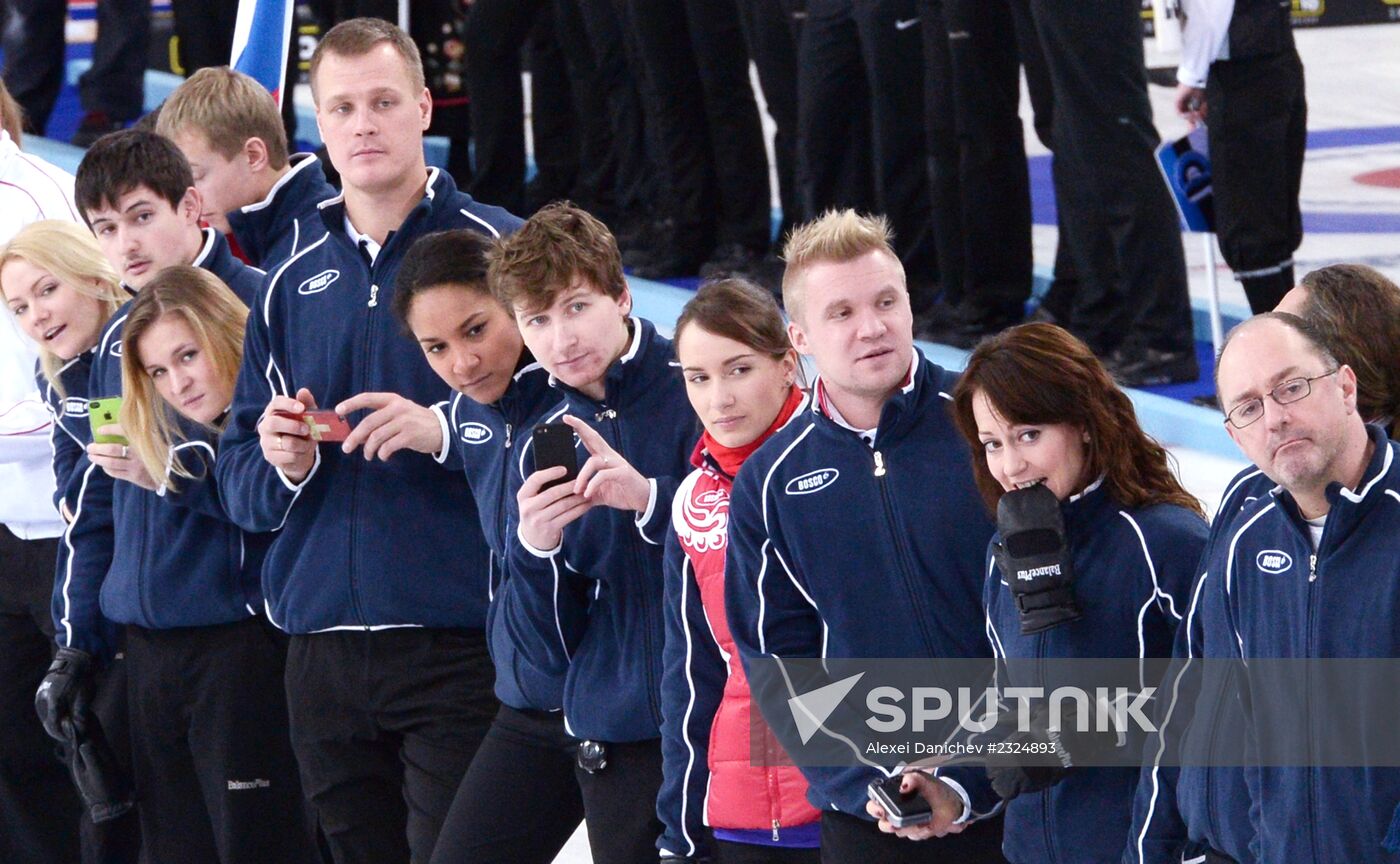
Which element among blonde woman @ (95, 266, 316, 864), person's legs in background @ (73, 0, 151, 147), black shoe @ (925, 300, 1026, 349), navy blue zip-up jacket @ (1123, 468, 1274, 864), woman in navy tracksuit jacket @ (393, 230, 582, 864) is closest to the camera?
navy blue zip-up jacket @ (1123, 468, 1274, 864)

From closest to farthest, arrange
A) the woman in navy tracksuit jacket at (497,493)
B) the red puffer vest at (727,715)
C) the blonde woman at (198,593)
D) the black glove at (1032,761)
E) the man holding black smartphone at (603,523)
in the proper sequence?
the black glove at (1032,761) < the red puffer vest at (727,715) < the man holding black smartphone at (603,523) < the woman in navy tracksuit jacket at (497,493) < the blonde woman at (198,593)

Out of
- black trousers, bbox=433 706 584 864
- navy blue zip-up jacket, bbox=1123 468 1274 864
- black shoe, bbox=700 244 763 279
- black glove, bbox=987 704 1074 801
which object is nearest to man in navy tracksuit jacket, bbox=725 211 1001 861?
black glove, bbox=987 704 1074 801

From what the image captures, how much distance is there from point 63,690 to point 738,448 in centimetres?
194

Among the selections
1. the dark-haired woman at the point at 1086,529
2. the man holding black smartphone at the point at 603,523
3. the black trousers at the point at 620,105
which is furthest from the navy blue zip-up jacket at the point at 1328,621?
the black trousers at the point at 620,105

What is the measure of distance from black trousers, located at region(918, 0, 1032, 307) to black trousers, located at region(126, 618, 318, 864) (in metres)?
2.86

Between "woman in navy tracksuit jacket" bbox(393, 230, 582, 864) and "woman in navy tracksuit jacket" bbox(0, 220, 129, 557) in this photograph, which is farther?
"woman in navy tracksuit jacket" bbox(0, 220, 129, 557)

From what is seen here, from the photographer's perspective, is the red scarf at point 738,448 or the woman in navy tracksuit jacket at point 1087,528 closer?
→ the woman in navy tracksuit jacket at point 1087,528

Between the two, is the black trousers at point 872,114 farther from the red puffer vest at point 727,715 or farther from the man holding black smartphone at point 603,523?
the red puffer vest at point 727,715

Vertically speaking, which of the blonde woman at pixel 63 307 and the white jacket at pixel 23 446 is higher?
the blonde woman at pixel 63 307

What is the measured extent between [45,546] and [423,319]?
1668 millimetres

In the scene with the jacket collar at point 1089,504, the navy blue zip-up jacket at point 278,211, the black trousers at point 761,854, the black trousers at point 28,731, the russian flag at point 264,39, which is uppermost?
the russian flag at point 264,39

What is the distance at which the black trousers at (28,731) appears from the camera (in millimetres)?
4996

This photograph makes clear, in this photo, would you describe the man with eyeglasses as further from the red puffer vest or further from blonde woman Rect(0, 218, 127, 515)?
blonde woman Rect(0, 218, 127, 515)

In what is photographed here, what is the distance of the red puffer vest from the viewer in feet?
11.0
